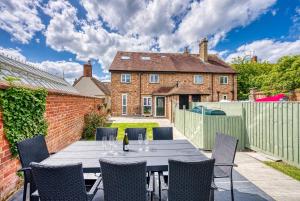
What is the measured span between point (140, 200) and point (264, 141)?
18.3 ft

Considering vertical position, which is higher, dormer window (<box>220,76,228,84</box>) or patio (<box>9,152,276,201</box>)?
dormer window (<box>220,76,228,84</box>)

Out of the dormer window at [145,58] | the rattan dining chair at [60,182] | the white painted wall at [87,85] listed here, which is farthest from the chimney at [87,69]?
the rattan dining chair at [60,182]

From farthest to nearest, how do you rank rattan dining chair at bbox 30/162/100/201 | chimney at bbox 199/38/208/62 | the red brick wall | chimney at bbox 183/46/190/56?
chimney at bbox 183/46/190/56, chimney at bbox 199/38/208/62, the red brick wall, rattan dining chair at bbox 30/162/100/201

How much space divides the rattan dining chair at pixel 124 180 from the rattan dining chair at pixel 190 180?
1.04 ft

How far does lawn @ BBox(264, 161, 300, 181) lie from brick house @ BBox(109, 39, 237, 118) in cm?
1583

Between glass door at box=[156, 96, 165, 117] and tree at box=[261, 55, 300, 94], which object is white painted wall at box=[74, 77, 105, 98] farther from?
tree at box=[261, 55, 300, 94]

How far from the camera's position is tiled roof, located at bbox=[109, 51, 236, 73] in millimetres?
22938

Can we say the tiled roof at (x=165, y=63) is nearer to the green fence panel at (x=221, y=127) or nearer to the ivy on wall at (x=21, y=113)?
the green fence panel at (x=221, y=127)

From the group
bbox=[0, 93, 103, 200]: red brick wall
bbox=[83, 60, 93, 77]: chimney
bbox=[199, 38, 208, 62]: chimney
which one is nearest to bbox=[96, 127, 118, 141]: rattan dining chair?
bbox=[0, 93, 103, 200]: red brick wall

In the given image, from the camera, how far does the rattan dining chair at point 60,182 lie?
1998 millimetres

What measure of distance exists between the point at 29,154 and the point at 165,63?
22237 millimetres

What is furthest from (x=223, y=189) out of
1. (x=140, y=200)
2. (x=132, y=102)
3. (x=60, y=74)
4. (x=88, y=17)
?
(x=132, y=102)

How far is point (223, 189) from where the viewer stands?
388cm

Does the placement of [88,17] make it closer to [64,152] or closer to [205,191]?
[64,152]
